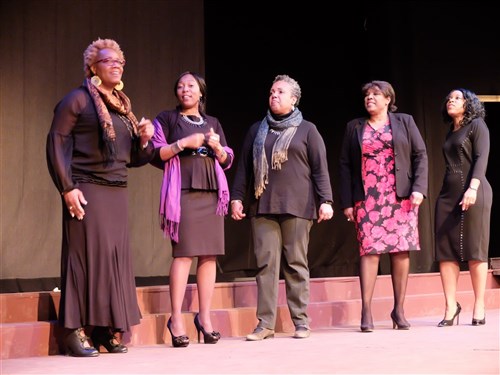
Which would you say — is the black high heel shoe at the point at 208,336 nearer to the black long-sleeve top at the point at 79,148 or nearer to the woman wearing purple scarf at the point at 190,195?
the woman wearing purple scarf at the point at 190,195

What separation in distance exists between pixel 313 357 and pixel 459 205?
81.2 inches

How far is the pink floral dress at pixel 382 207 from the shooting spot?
5.09m

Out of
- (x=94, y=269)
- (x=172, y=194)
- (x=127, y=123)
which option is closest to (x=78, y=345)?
(x=94, y=269)

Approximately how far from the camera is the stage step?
418cm

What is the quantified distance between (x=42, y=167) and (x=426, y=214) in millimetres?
3874

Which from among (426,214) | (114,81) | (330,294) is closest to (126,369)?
(114,81)

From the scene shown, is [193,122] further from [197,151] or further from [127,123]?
[127,123]

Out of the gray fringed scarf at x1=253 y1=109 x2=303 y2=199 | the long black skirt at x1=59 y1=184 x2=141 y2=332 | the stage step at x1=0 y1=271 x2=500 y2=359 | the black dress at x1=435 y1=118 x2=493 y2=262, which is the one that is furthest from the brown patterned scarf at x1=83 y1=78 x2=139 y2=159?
the black dress at x1=435 y1=118 x2=493 y2=262

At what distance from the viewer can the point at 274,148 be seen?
188 inches

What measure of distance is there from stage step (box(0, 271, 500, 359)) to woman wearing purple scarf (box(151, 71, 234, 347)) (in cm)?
36

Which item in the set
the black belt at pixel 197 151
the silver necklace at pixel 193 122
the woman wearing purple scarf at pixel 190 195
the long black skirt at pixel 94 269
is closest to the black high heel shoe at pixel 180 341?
the woman wearing purple scarf at pixel 190 195

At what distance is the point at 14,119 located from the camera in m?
7.08

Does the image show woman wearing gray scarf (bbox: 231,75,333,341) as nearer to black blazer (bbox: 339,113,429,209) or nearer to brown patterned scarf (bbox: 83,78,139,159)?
black blazer (bbox: 339,113,429,209)

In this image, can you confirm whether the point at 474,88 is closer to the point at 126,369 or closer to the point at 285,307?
the point at 285,307
